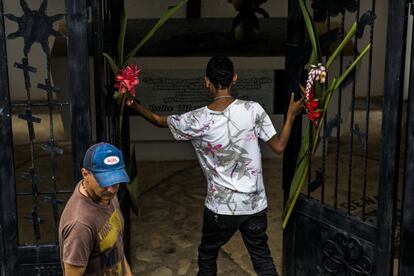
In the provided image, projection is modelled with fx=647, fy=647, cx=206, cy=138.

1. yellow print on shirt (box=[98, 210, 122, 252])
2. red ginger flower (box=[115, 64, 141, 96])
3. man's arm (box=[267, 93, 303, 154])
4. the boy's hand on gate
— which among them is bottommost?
yellow print on shirt (box=[98, 210, 122, 252])

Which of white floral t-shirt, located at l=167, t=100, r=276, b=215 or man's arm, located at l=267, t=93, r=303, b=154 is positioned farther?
man's arm, located at l=267, t=93, r=303, b=154

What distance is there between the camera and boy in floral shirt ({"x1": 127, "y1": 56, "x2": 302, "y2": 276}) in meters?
3.46

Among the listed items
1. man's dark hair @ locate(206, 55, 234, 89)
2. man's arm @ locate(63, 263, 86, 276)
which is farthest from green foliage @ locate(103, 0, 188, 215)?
man's arm @ locate(63, 263, 86, 276)

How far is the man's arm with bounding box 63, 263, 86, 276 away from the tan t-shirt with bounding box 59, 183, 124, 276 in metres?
0.02

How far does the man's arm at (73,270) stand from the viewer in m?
2.46

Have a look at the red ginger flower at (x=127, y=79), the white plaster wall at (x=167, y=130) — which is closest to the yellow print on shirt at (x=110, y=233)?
the red ginger flower at (x=127, y=79)

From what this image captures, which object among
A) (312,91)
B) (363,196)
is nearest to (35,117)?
(312,91)

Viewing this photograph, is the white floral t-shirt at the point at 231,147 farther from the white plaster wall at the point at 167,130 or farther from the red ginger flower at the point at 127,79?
the white plaster wall at the point at 167,130

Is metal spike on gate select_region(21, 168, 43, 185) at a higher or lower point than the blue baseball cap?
lower

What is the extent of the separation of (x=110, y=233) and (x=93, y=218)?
0.13 metres

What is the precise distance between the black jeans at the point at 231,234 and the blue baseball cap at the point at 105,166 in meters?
1.16

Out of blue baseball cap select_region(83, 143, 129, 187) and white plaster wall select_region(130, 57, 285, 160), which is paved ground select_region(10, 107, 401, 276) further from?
blue baseball cap select_region(83, 143, 129, 187)

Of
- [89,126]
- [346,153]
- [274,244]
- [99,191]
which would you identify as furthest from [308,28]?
[346,153]

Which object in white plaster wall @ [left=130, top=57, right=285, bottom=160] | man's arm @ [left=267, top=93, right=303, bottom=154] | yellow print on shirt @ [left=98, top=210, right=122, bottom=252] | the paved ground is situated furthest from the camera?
white plaster wall @ [left=130, top=57, right=285, bottom=160]
